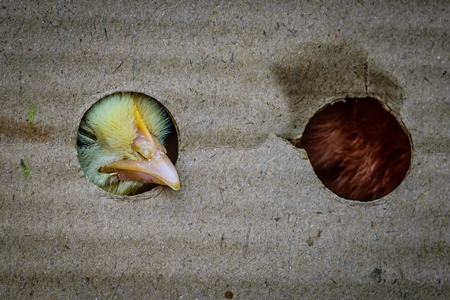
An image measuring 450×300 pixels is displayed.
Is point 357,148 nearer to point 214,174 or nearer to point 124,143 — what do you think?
point 214,174

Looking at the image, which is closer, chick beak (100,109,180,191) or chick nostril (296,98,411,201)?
chick beak (100,109,180,191)

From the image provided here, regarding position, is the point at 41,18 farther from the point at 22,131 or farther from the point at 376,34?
the point at 376,34

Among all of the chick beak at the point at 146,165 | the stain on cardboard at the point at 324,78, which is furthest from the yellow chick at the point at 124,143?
the stain on cardboard at the point at 324,78

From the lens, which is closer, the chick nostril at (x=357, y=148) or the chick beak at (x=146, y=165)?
the chick beak at (x=146, y=165)

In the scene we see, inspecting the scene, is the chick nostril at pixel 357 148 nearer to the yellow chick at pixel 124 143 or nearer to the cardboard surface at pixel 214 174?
the cardboard surface at pixel 214 174

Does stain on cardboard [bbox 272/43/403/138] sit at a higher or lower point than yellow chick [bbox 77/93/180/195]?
higher

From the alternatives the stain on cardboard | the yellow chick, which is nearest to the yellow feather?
the yellow chick

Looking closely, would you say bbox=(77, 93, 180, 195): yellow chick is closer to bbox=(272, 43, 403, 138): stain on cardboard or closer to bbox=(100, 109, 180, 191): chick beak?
bbox=(100, 109, 180, 191): chick beak
